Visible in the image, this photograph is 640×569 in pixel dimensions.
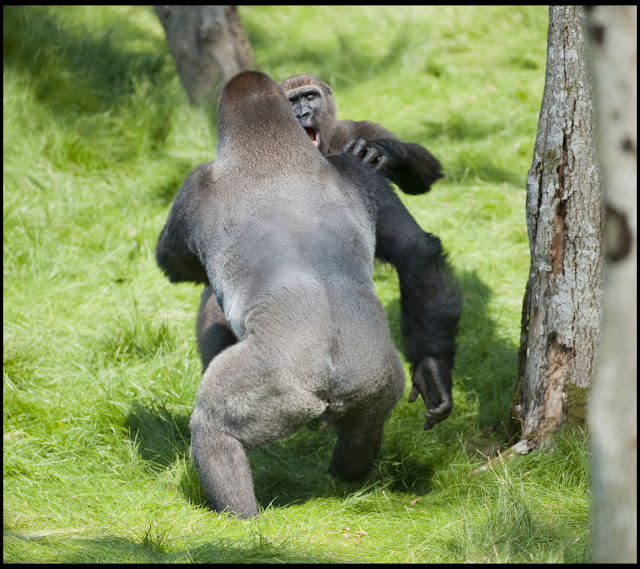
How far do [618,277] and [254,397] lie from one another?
1.64 m

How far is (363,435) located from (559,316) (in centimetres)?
89

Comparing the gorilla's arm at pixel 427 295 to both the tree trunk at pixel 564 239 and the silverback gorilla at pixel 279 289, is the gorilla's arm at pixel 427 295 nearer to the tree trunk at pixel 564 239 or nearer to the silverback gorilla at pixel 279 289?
the silverback gorilla at pixel 279 289

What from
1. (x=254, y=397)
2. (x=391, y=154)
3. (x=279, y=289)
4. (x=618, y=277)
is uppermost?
(x=618, y=277)

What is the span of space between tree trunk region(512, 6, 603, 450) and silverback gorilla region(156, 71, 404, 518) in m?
0.60

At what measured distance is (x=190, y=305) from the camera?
4988 millimetres

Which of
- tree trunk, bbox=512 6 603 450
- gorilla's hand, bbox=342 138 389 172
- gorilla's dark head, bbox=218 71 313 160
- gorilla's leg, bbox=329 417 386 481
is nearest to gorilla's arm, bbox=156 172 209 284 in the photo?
gorilla's dark head, bbox=218 71 313 160

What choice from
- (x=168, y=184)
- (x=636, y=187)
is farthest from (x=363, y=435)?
(x=168, y=184)

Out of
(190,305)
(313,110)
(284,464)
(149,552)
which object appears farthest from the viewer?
(190,305)

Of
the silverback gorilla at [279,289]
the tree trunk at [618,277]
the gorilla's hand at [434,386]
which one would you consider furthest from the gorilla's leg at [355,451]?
the tree trunk at [618,277]

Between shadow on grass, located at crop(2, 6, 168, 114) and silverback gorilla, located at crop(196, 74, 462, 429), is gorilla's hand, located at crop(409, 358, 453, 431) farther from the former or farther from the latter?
shadow on grass, located at crop(2, 6, 168, 114)

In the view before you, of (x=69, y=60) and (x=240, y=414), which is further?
(x=69, y=60)

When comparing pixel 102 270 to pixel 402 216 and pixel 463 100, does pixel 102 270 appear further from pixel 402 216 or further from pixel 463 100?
pixel 463 100

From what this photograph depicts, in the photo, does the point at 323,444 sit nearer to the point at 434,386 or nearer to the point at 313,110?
the point at 434,386

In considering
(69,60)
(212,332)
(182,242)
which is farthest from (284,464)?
(69,60)
